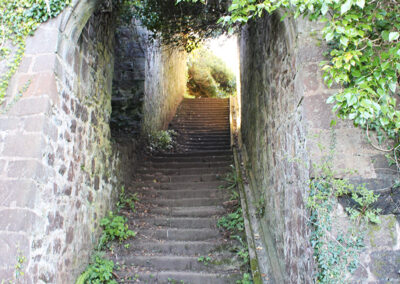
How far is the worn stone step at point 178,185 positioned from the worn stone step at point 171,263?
5.72ft

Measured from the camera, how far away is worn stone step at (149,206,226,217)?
4.87 m

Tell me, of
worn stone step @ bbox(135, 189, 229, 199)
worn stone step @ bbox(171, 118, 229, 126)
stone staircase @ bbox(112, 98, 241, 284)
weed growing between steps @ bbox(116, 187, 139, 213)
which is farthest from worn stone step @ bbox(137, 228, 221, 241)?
worn stone step @ bbox(171, 118, 229, 126)

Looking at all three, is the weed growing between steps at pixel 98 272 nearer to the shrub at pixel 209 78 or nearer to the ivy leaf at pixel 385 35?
the ivy leaf at pixel 385 35

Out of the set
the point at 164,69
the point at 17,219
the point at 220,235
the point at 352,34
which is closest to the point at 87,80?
the point at 17,219

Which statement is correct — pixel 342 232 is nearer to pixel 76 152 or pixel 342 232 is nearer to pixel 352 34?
pixel 352 34

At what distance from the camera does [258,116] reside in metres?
4.93

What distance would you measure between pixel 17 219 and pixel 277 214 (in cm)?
240

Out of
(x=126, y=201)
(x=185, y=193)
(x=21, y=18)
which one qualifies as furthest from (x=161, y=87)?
(x=21, y=18)

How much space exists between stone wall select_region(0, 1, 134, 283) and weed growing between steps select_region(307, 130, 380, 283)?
212 centimetres

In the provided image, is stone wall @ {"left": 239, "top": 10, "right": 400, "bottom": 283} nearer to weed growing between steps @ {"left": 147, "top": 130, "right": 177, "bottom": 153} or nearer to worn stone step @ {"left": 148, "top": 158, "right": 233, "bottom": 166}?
worn stone step @ {"left": 148, "top": 158, "right": 233, "bottom": 166}

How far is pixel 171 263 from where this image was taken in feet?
12.9

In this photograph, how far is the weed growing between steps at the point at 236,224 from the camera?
3755 millimetres

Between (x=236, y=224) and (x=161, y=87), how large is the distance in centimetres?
604

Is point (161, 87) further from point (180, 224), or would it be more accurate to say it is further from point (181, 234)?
point (181, 234)
